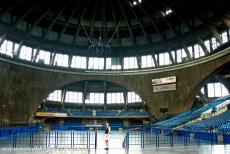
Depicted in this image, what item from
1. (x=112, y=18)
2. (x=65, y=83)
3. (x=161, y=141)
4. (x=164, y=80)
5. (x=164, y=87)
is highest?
(x=112, y=18)

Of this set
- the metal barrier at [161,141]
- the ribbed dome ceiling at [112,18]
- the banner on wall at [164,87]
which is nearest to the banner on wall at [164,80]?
the banner on wall at [164,87]

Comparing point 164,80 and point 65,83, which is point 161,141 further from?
point 65,83

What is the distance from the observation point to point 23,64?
4344 centimetres

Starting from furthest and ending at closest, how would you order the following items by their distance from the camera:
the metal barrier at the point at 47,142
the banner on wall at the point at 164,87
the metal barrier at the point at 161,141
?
1. the banner on wall at the point at 164,87
2. the metal barrier at the point at 161,141
3. the metal barrier at the point at 47,142

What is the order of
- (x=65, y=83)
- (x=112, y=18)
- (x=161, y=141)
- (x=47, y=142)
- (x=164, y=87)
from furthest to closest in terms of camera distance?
(x=65, y=83), (x=112, y=18), (x=164, y=87), (x=161, y=141), (x=47, y=142)

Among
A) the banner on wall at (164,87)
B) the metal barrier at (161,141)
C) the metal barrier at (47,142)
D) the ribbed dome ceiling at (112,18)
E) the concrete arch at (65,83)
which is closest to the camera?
the metal barrier at (47,142)

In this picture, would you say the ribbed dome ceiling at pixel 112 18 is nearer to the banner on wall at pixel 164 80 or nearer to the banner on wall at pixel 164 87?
the banner on wall at pixel 164 80

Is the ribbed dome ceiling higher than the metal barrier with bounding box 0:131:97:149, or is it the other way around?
the ribbed dome ceiling

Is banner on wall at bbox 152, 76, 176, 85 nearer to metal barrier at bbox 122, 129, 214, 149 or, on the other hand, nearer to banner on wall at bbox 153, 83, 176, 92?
banner on wall at bbox 153, 83, 176, 92

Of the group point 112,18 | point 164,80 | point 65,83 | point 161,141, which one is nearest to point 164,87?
point 164,80

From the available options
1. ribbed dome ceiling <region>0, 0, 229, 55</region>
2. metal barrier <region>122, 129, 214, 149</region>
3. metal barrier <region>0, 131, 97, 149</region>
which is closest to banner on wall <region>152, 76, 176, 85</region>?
ribbed dome ceiling <region>0, 0, 229, 55</region>

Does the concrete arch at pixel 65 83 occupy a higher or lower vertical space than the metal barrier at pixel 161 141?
higher

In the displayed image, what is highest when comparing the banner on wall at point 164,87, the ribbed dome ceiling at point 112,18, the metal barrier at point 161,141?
the ribbed dome ceiling at point 112,18

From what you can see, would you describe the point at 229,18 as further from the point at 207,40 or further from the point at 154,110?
the point at 154,110
